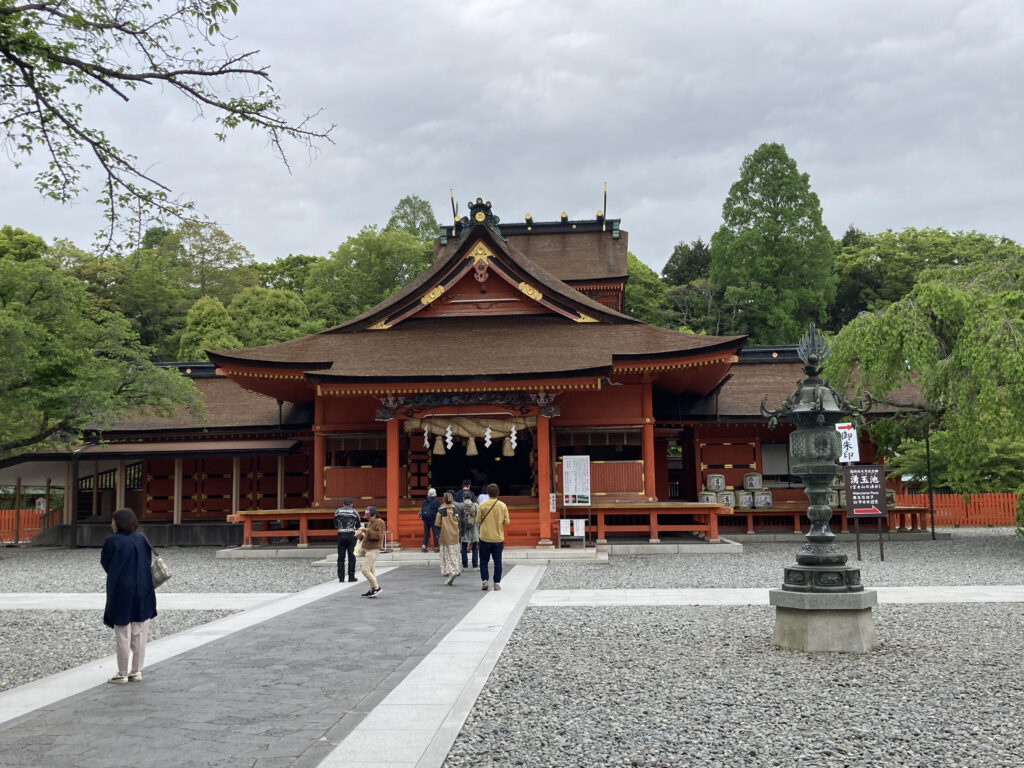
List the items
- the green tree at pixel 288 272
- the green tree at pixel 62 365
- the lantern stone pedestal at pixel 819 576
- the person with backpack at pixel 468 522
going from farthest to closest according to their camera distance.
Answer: the green tree at pixel 288 272
the green tree at pixel 62 365
the person with backpack at pixel 468 522
the lantern stone pedestal at pixel 819 576

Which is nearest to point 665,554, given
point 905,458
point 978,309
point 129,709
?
point 978,309

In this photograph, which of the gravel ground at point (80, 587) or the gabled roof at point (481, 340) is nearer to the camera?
the gravel ground at point (80, 587)

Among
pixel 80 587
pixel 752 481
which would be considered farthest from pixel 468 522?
pixel 752 481

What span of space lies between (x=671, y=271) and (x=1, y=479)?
4624 cm

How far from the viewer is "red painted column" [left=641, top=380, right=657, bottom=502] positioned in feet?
66.5

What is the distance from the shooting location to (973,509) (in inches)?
1131

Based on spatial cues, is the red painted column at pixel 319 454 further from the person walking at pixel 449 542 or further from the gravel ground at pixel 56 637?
the gravel ground at pixel 56 637

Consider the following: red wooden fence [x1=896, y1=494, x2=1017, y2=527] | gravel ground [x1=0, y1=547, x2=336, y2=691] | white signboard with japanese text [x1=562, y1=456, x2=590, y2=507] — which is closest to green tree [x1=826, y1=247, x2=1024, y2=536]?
white signboard with japanese text [x1=562, y1=456, x2=590, y2=507]

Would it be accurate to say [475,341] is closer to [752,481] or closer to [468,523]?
[468,523]

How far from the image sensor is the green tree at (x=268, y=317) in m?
42.2

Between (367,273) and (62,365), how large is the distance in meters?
31.7

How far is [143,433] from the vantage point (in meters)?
24.8

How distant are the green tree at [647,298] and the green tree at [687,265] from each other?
4.94m

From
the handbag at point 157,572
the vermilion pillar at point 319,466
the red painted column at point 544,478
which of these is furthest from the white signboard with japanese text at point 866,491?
the handbag at point 157,572
